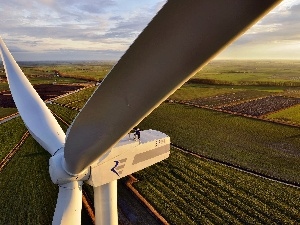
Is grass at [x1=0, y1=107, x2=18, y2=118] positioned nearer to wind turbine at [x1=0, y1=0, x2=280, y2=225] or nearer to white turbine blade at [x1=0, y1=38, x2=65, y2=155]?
white turbine blade at [x1=0, y1=38, x2=65, y2=155]

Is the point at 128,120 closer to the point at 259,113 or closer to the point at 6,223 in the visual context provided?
the point at 6,223

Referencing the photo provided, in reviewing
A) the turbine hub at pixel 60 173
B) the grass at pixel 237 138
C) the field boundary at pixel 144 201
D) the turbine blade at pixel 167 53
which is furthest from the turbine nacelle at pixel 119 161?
the grass at pixel 237 138

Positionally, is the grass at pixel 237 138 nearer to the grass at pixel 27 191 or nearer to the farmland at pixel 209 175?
the farmland at pixel 209 175

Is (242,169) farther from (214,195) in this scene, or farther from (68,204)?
(68,204)

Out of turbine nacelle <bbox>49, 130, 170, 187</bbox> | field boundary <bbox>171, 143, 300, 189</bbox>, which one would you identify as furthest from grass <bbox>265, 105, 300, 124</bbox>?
turbine nacelle <bbox>49, 130, 170, 187</bbox>

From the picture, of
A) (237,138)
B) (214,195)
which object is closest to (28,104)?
(214,195)

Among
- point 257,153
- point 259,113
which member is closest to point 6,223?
point 257,153
